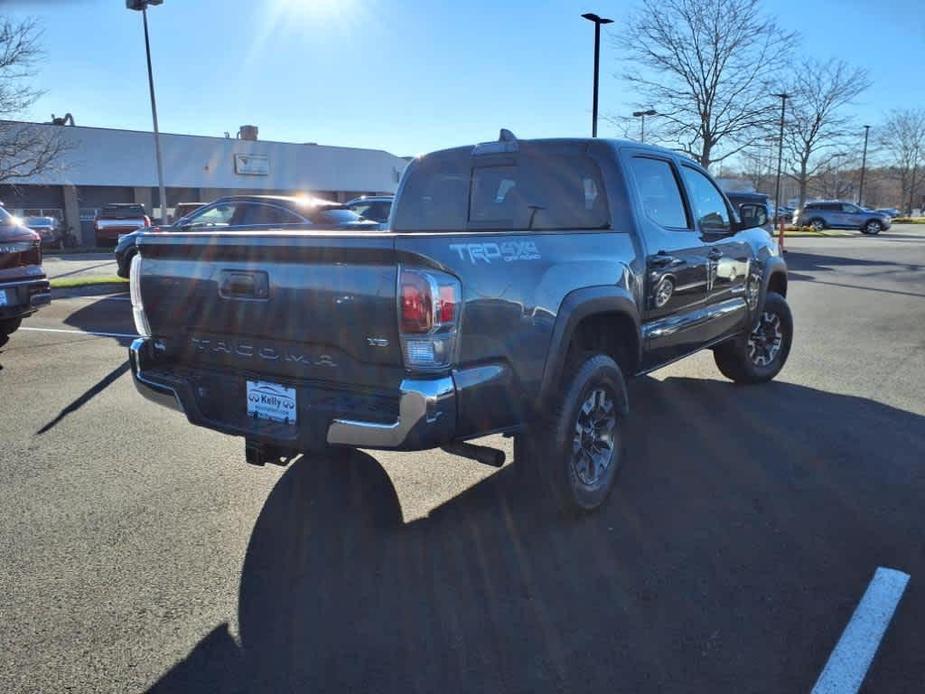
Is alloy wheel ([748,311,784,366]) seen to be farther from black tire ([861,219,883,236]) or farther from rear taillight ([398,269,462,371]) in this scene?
black tire ([861,219,883,236])

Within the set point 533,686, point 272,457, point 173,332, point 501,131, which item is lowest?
point 533,686

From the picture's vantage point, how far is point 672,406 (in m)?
5.95

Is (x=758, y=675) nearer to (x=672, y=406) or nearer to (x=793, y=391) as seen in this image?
(x=672, y=406)

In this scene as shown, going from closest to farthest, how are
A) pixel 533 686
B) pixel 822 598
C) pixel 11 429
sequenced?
pixel 533 686 → pixel 822 598 → pixel 11 429

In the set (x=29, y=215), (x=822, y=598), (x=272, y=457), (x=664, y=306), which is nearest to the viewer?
(x=822, y=598)

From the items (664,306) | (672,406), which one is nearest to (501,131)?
(664,306)

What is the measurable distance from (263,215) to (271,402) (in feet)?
27.5

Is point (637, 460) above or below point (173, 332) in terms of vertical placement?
below

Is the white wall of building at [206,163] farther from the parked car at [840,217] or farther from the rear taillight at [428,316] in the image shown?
the rear taillight at [428,316]

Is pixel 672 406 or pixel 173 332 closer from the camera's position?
pixel 173 332

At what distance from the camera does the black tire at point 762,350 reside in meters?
6.40

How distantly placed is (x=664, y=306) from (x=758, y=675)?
8.13 feet

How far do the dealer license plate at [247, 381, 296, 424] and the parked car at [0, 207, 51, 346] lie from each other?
502cm

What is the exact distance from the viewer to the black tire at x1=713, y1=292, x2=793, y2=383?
6.40 meters
